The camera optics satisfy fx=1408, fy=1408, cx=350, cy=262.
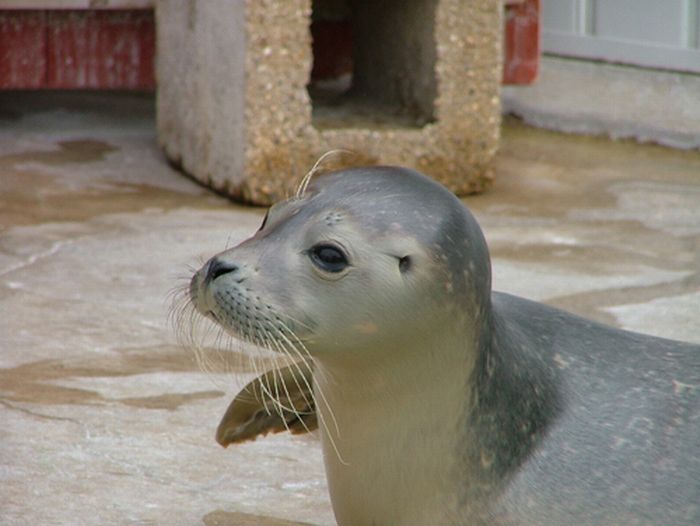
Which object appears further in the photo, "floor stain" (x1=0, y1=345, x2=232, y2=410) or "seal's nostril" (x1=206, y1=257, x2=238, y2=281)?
"floor stain" (x1=0, y1=345, x2=232, y2=410)

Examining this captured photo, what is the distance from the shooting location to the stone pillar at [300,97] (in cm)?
552

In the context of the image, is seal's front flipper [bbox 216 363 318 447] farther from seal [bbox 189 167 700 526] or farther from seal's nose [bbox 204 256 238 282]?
seal's nose [bbox 204 256 238 282]

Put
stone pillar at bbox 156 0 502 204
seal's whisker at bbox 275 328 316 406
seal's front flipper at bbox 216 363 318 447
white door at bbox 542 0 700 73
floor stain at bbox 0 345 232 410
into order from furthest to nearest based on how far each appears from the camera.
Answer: white door at bbox 542 0 700 73 → stone pillar at bbox 156 0 502 204 → floor stain at bbox 0 345 232 410 → seal's front flipper at bbox 216 363 318 447 → seal's whisker at bbox 275 328 316 406

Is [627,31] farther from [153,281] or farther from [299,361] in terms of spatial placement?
[299,361]

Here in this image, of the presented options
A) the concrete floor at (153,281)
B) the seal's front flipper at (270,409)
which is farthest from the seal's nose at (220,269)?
the concrete floor at (153,281)

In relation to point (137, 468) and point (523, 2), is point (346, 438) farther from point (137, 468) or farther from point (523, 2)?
point (523, 2)

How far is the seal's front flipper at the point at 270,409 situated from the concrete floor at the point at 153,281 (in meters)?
0.20

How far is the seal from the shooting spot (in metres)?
2.28

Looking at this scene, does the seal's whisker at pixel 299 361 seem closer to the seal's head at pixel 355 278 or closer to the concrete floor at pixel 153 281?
the seal's head at pixel 355 278

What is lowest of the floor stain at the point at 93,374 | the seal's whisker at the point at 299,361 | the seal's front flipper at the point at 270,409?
the floor stain at the point at 93,374

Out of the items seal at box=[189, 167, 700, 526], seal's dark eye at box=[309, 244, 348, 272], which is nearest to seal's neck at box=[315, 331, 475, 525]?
seal at box=[189, 167, 700, 526]

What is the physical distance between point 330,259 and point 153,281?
7.56ft

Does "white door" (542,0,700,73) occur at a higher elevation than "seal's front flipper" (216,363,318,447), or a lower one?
higher

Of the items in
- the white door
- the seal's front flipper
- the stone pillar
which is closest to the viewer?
the seal's front flipper
